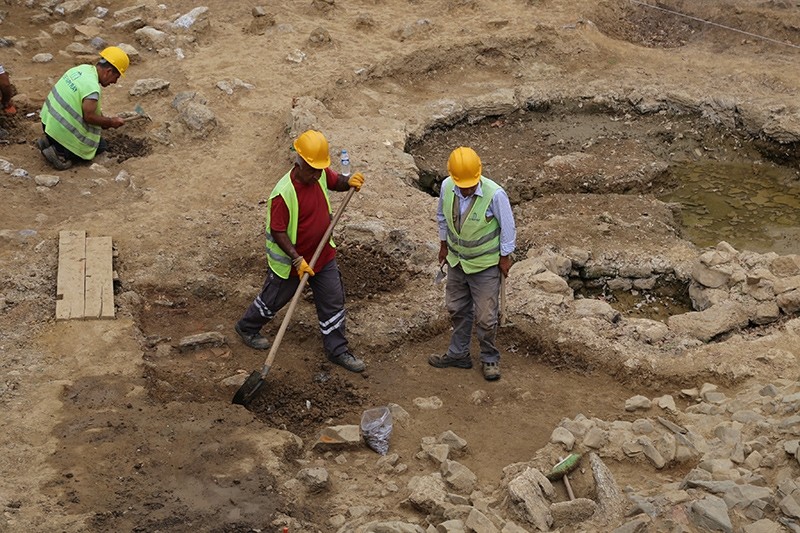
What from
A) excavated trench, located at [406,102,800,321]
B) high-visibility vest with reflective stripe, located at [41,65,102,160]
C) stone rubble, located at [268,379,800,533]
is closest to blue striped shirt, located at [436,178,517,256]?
stone rubble, located at [268,379,800,533]

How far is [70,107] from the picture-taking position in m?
8.88

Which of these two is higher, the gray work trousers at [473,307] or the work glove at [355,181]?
the work glove at [355,181]

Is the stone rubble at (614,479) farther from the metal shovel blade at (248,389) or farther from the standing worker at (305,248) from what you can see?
the standing worker at (305,248)

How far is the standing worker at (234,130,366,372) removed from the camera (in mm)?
6297

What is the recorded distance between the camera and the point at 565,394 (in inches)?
262

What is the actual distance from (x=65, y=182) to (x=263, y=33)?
4167 millimetres

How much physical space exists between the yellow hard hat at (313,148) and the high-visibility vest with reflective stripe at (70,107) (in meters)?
3.57

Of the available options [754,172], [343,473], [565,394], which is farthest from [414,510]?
[754,172]

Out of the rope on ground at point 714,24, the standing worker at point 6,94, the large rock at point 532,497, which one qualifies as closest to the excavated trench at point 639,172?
the rope on ground at point 714,24

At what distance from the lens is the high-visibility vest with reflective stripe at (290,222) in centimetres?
630

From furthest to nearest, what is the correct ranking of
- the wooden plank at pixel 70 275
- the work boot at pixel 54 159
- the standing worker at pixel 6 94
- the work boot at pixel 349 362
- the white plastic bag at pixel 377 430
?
the standing worker at pixel 6 94 < the work boot at pixel 54 159 < the wooden plank at pixel 70 275 < the work boot at pixel 349 362 < the white plastic bag at pixel 377 430

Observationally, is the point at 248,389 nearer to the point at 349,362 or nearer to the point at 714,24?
the point at 349,362

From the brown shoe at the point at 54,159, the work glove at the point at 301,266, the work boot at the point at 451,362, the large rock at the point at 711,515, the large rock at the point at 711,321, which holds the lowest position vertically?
the brown shoe at the point at 54,159

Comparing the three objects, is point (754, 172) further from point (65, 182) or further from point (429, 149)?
point (65, 182)
